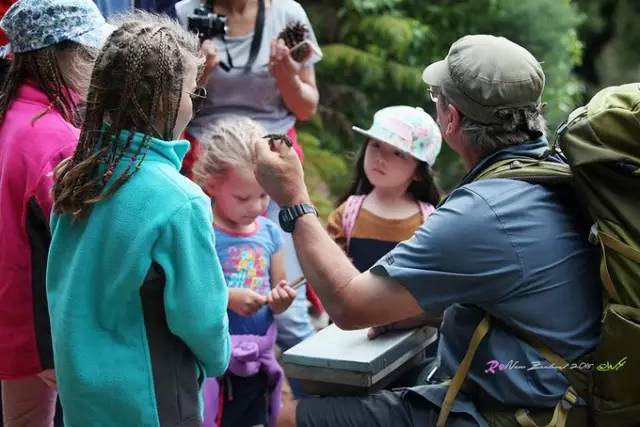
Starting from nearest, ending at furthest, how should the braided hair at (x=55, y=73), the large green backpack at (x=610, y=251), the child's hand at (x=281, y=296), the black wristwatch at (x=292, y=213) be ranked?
the large green backpack at (x=610, y=251) → the black wristwatch at (x=292, y=213) → the braided hair at (x=55, y=73) → the child's hand at (x=281, y=296)

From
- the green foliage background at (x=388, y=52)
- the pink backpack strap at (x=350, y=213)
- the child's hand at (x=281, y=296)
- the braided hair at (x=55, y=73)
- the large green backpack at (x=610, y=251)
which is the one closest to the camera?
the large green backpack at (x=610, y=251)

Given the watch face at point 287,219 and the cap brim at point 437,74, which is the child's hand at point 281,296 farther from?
the cap brim at point 437,74

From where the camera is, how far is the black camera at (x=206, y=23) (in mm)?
3961

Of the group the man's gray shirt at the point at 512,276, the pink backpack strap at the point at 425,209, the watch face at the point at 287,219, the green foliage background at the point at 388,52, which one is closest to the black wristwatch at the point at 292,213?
the watch face at the point at 287,219

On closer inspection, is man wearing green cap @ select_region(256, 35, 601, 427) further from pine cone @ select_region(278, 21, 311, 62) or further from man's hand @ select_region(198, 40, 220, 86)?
pine cone @ select_region(278, 21, 311, 62)

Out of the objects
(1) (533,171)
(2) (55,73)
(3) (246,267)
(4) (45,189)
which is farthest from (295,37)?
(1) (533,171)

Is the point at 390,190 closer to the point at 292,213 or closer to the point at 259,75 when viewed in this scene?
the point at 259,75

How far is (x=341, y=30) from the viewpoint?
7934 millimetres

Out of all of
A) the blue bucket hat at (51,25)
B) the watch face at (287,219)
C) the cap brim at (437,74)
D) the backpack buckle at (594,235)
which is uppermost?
the blue bucket hat at (51,25)

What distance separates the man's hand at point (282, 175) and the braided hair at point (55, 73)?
0.63 m

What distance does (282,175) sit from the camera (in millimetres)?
2820

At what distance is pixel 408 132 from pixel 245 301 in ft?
3.67

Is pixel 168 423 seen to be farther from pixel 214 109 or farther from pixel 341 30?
pixel 341 30

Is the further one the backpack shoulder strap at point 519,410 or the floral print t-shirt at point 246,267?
the floral print t-shirt at point 246,267
